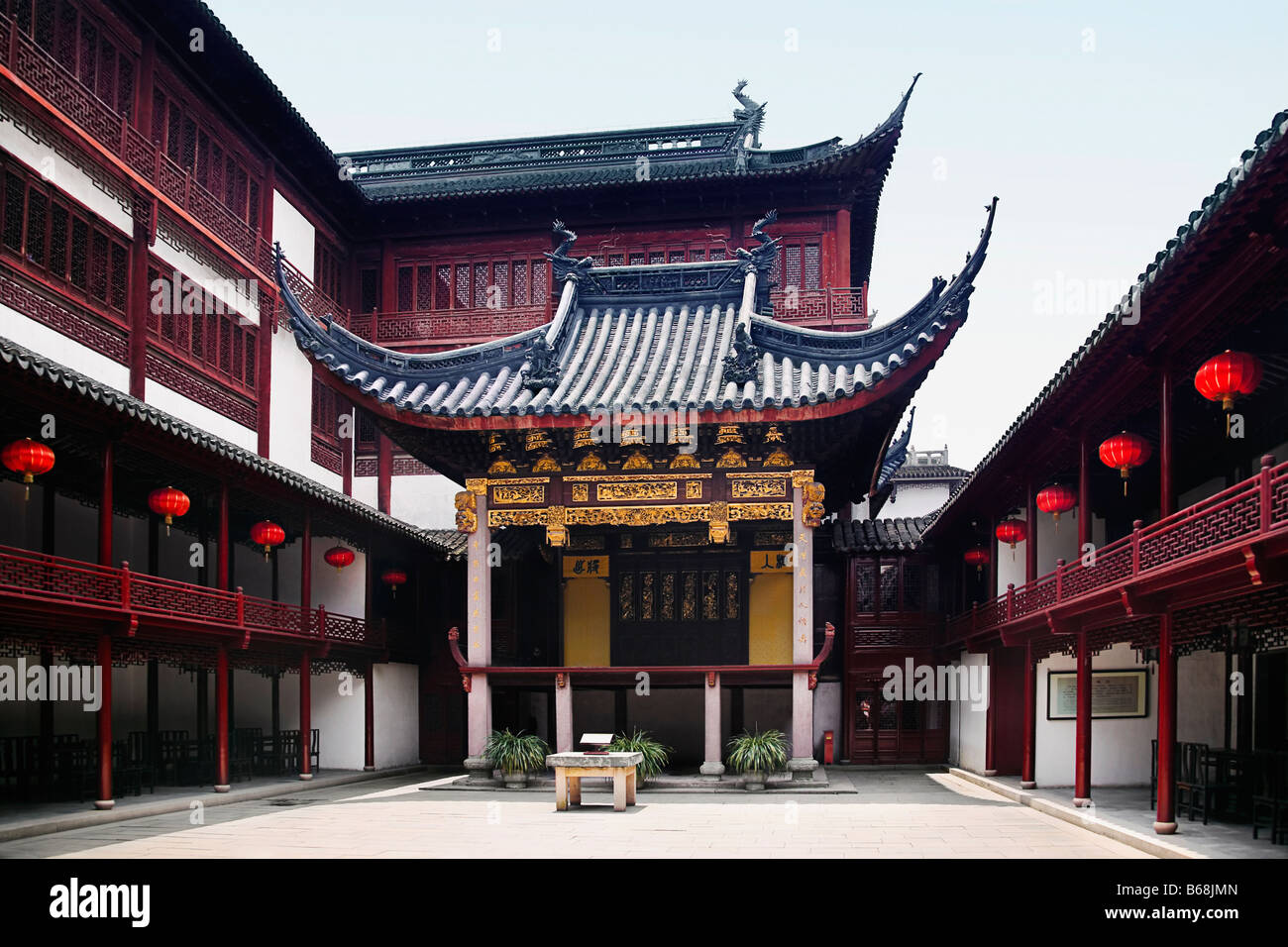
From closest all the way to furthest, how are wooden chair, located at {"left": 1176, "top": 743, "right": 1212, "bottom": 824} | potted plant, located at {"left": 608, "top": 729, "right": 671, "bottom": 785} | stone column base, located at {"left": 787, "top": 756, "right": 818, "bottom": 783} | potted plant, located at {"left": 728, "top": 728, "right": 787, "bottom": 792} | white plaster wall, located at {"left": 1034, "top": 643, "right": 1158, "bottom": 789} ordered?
1. wooden chair, located at {"left": 1176, "top": 743, "right": 1212, "bottom": 824}
2. potted plant, located at {"left": 728, "top": 728, "right": 787, "bottom": 792}
3. stone column base, located at {"left": 787, "top": 756, "right": 818, "bottom": 783}
4. potted plant, located at {"left": 608, "top": 729, "right": 671, "bottom": 785}
5. white plaster wall, located at {"left": 1034, "top": 643, "right": 1158, "bottom": 789}

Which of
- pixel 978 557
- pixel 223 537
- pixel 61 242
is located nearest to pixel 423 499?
pixel 223 537

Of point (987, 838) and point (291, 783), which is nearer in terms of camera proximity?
point (987, 838)

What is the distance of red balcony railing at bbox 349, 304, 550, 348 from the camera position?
94.6 feet

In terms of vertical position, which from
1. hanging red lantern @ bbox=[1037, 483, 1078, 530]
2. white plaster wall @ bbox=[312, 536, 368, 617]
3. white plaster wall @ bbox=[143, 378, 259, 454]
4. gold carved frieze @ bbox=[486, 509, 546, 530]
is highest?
white plaster wall @ bbox=[143, 378, 259, 454]

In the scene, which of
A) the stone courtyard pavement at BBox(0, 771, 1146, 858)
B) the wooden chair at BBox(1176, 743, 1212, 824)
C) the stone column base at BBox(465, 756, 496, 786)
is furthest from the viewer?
the stone column base at BBox(465, 756, 496, 786)

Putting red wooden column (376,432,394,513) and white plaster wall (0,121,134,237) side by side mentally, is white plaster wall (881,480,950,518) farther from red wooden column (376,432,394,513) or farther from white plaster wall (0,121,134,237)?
white plaster wall (0,121,134,237)

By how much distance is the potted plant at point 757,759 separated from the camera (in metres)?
A: 17.9

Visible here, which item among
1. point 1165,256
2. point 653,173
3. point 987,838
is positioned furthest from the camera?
point 653,173

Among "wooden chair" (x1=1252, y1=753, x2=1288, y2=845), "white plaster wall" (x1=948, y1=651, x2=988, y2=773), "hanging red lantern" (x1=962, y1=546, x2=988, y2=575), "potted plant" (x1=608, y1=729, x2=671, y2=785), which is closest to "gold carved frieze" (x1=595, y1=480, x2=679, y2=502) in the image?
"potted plant" (x1=608, y1=729, x2=671, y2=785)

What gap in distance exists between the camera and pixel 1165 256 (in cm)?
1020

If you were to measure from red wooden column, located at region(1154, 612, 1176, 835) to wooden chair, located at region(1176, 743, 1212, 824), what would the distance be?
3.88 ft

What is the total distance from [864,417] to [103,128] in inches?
483

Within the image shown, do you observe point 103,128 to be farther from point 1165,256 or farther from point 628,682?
point 1165,256
